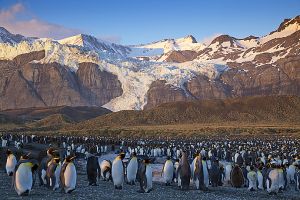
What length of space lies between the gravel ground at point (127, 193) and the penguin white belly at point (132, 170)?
33 cm

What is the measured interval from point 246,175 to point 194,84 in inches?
5777

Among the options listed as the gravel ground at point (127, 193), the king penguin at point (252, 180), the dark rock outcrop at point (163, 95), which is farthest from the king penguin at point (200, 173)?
the dark rock outcrop at point (163, 95)

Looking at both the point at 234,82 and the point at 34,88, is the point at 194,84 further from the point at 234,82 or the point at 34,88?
the point at 34,88

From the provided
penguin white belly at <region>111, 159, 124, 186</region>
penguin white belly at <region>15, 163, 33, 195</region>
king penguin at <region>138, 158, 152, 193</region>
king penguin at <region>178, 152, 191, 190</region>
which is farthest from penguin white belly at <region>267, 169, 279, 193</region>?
penguin white belly at <region>15, 163, 33, 195</region>

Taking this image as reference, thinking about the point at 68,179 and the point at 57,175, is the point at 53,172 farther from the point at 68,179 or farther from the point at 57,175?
the point at 68,179

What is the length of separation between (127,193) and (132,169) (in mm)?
2320

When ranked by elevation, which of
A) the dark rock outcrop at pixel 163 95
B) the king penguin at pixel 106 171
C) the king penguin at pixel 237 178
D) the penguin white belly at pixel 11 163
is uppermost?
the dark rock outcrop at pixel 163 95

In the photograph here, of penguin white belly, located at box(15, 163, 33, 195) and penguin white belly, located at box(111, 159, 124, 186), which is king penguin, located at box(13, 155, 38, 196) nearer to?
penguin white belly, located at box(15, 163, 33, 195)

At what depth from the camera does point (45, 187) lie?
14.0 meters

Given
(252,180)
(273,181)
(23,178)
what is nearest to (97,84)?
(252,180)

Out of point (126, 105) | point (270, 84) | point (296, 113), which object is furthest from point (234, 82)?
point (296, 113)

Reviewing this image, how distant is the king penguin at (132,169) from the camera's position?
15.2 metres

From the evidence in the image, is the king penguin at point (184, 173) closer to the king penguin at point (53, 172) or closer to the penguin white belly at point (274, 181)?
the penguin white belly at point (274, 181)

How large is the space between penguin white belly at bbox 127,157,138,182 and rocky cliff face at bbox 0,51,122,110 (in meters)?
139
